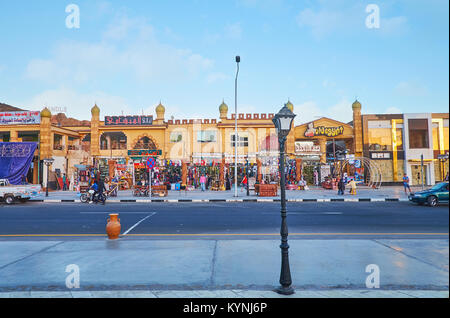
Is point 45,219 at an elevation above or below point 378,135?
below

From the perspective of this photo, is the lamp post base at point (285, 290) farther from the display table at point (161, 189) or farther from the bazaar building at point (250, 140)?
the bazaar building at point (250, 140)

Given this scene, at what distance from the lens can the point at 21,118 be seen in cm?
3319

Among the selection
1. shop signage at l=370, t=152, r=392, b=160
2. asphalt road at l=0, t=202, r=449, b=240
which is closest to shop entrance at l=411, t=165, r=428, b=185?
shop signage at l=370, t=152, r=392, b=160

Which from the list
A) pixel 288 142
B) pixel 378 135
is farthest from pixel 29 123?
pixel 378 135

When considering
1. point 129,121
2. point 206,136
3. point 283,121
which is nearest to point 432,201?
point 283,121

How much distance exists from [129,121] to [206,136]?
369 inches

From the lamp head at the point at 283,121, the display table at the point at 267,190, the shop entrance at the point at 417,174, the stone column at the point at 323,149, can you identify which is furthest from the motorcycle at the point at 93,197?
the shop entrance at the point at 417,174

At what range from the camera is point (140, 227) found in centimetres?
1073

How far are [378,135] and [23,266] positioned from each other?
121ft

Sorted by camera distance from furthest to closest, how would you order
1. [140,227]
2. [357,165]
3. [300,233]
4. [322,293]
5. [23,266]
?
[357,165] → [140,227] → [300,233] → [23,266] → [322,293]

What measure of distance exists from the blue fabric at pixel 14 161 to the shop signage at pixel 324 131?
97.8ft

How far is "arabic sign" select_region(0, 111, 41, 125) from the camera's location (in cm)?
3278

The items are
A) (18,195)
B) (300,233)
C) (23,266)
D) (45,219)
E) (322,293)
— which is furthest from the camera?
(18,195)

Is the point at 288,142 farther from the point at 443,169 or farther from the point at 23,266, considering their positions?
the point at 23,266
